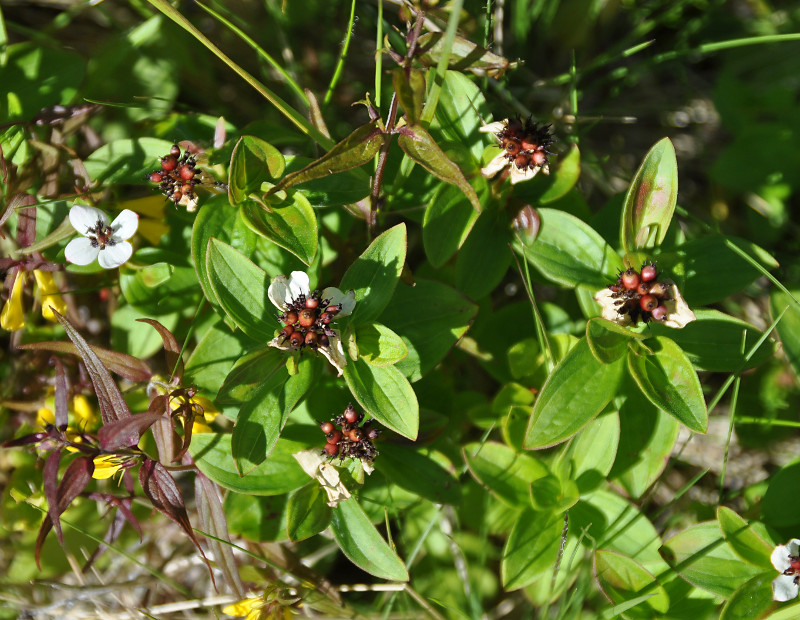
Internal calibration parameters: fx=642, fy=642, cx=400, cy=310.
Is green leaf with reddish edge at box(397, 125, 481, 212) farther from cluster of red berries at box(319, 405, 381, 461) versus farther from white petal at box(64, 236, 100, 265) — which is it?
white petal at box(64, 236, 100, 265)

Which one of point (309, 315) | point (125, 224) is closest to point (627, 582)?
point (309, 315)

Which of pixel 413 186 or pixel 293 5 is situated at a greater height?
pixel 293 5

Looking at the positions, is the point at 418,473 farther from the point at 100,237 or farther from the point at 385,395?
the point at 100,237

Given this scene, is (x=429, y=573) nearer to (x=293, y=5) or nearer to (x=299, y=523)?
(x=299, y=523)

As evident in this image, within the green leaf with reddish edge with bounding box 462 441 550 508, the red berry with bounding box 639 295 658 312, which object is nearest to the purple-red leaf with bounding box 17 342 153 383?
the green leaf with reddish edge with bounding box 462 441 550 508

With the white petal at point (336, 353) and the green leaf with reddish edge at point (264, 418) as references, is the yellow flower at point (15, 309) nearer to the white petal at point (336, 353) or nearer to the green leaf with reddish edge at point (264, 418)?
the green leaf with reddish edge at point (264, 418)

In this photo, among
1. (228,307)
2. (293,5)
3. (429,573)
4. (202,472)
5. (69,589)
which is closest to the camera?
(228,307)

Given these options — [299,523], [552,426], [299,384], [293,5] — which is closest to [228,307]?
[299,384]
